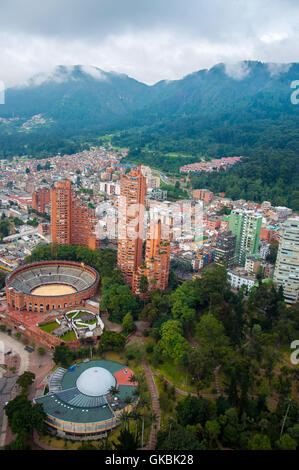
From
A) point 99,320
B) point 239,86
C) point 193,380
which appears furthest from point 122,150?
point 193,380

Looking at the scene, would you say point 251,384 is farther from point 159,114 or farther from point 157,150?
point 159,114

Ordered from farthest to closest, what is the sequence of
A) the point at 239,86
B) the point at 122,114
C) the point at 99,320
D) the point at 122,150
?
1. the point at 122,114
2. the point at 239,86
3. the point at 122,150
4. the point at 99,320

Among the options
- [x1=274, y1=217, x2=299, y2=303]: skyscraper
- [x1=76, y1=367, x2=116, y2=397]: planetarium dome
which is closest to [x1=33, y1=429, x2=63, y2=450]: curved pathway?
[x1=76, y1=367, x2=116, y2=397]: planetarium dome

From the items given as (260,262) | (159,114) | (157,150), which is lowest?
(260,262)

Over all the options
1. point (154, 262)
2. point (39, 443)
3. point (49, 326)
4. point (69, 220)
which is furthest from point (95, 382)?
point (69, 220)

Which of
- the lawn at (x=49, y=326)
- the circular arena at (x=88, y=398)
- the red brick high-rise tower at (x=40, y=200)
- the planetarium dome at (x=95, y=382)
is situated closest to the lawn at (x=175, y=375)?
the circular arena at (x=88, y=398)
